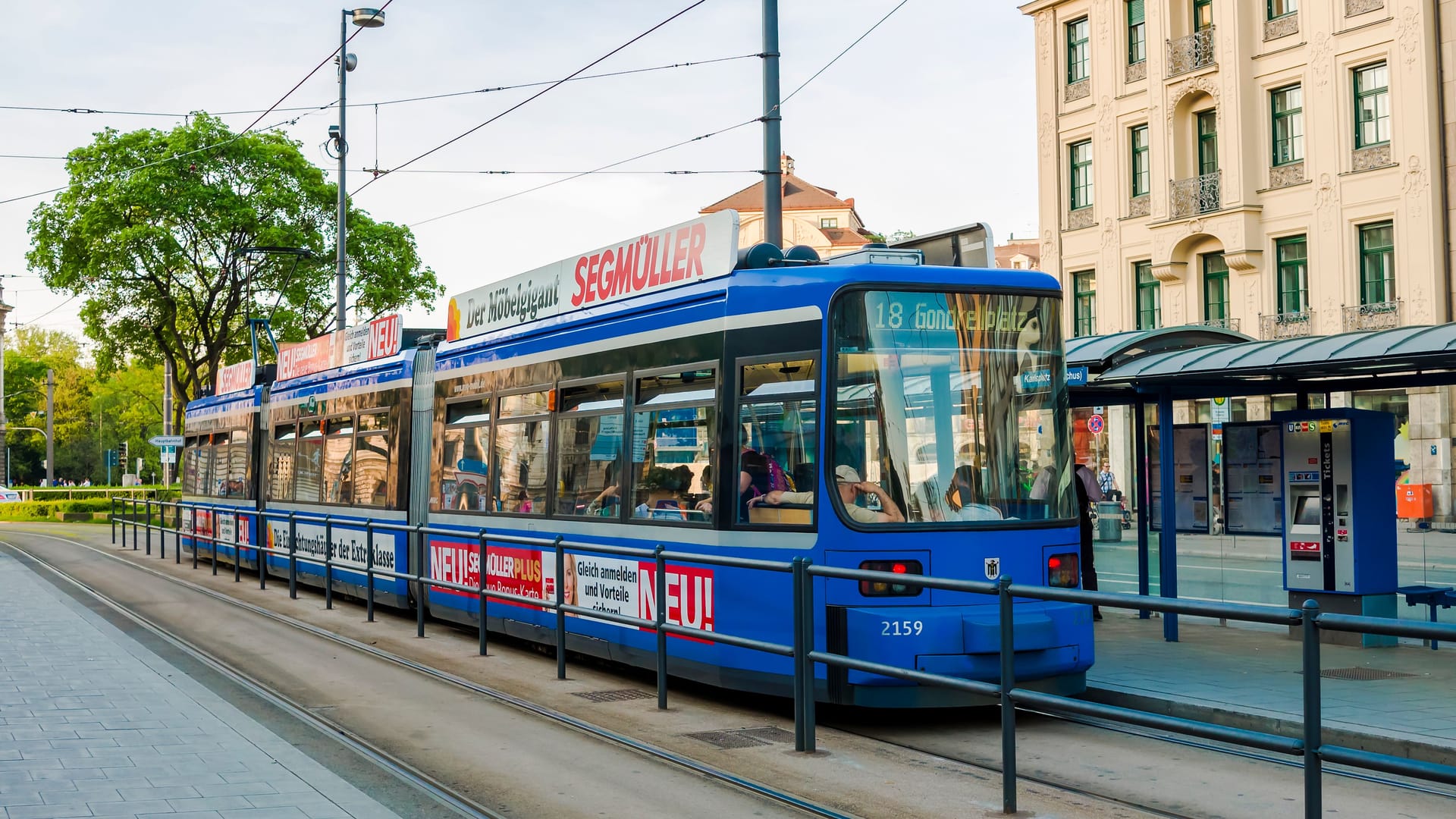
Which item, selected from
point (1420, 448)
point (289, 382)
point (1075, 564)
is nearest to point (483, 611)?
point (1075, 564)

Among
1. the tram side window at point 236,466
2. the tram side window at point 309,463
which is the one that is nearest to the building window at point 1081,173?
the tram side window at point 236,466

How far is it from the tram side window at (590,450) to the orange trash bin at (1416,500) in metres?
25.2

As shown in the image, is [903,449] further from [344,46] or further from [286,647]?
[344,46]

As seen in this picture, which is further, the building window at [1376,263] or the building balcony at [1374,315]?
the building window at [1376,263]

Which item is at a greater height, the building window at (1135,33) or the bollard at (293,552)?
the building window at (1135,33)

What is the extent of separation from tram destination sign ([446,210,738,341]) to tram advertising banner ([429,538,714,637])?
2.06 m

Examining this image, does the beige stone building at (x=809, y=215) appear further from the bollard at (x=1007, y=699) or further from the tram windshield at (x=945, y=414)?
the bollard at (x=1007, y=699)

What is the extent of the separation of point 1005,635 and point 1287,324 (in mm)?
30229

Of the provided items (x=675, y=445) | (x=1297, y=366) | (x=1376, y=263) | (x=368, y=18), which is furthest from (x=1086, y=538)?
(x=1376, y=263)

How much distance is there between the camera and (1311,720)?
196 inches

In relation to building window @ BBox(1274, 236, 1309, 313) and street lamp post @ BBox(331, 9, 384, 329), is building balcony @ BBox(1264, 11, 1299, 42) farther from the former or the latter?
street lamp post @ BBox(331, 9, 384, 329)

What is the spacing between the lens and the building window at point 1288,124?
33.8m

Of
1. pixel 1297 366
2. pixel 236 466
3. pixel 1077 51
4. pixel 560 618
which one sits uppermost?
pixel 1077 51

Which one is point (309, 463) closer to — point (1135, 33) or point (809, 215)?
point (1135, 33)
